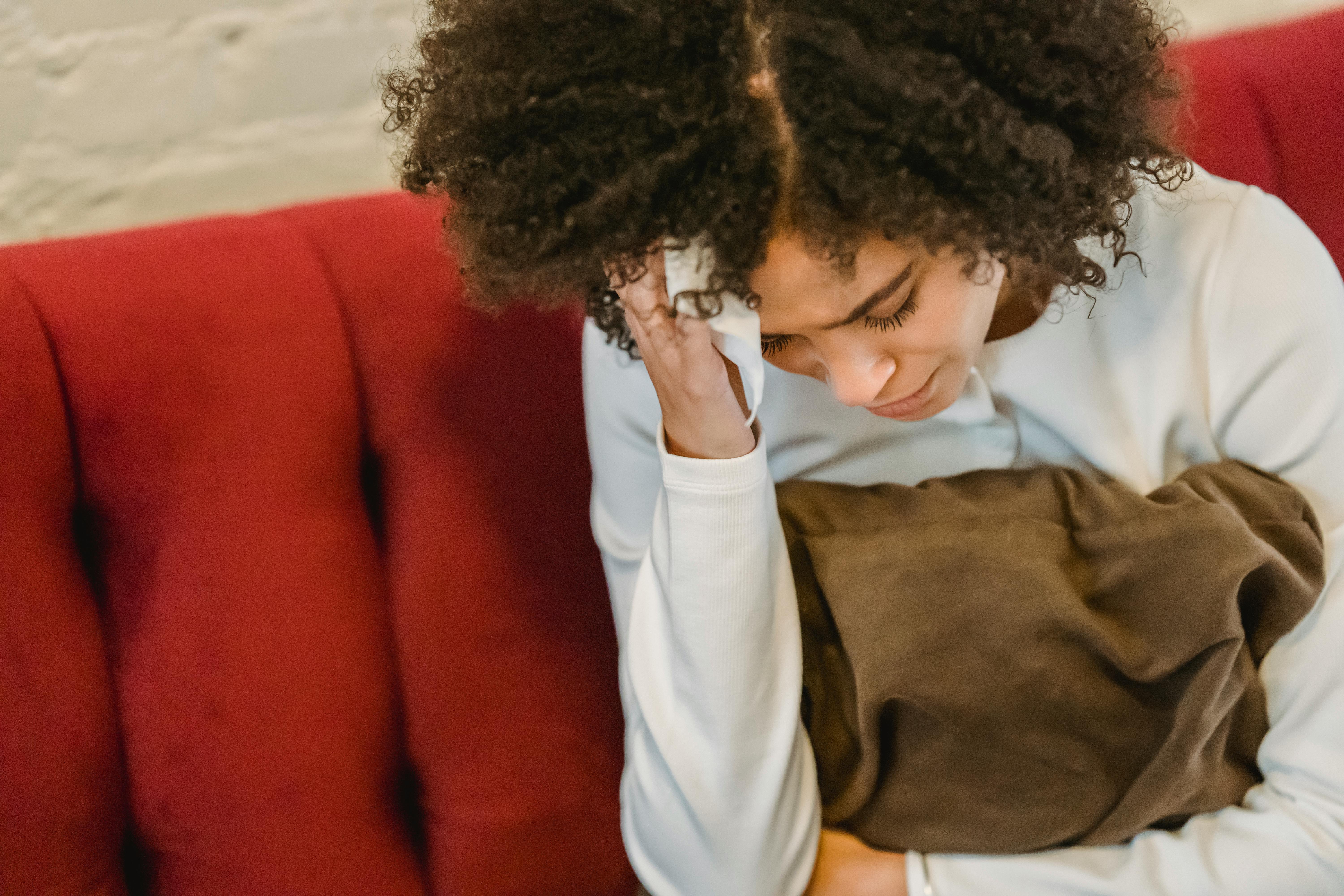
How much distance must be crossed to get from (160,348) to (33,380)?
94 millimetres

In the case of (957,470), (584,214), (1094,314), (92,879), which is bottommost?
(92,879)

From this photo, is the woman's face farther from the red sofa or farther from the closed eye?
the red sofa

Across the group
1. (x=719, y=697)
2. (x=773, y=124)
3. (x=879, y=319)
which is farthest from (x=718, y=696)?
(x=773, y=124)

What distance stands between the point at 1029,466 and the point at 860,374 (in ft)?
1.03

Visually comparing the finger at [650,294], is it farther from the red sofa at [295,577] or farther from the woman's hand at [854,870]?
the woman's hand at [854,870]

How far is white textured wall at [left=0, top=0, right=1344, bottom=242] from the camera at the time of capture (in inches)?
38.3

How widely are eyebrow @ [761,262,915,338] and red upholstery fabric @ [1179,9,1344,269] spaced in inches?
25.9

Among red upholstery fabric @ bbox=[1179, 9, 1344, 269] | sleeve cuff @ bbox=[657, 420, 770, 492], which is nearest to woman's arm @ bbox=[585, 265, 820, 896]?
sleeve cuff @ bbox=[657, 420, 770, 492]

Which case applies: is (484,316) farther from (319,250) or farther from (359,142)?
(359,142)

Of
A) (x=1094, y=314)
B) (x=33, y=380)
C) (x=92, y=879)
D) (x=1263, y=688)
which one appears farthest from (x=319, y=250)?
(x=1263, y=688)

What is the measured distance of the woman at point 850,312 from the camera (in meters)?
0.57

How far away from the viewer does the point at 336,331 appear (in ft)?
2.92

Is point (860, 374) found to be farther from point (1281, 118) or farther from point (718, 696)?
point (1281, 118)

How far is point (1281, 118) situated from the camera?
1132 mm
